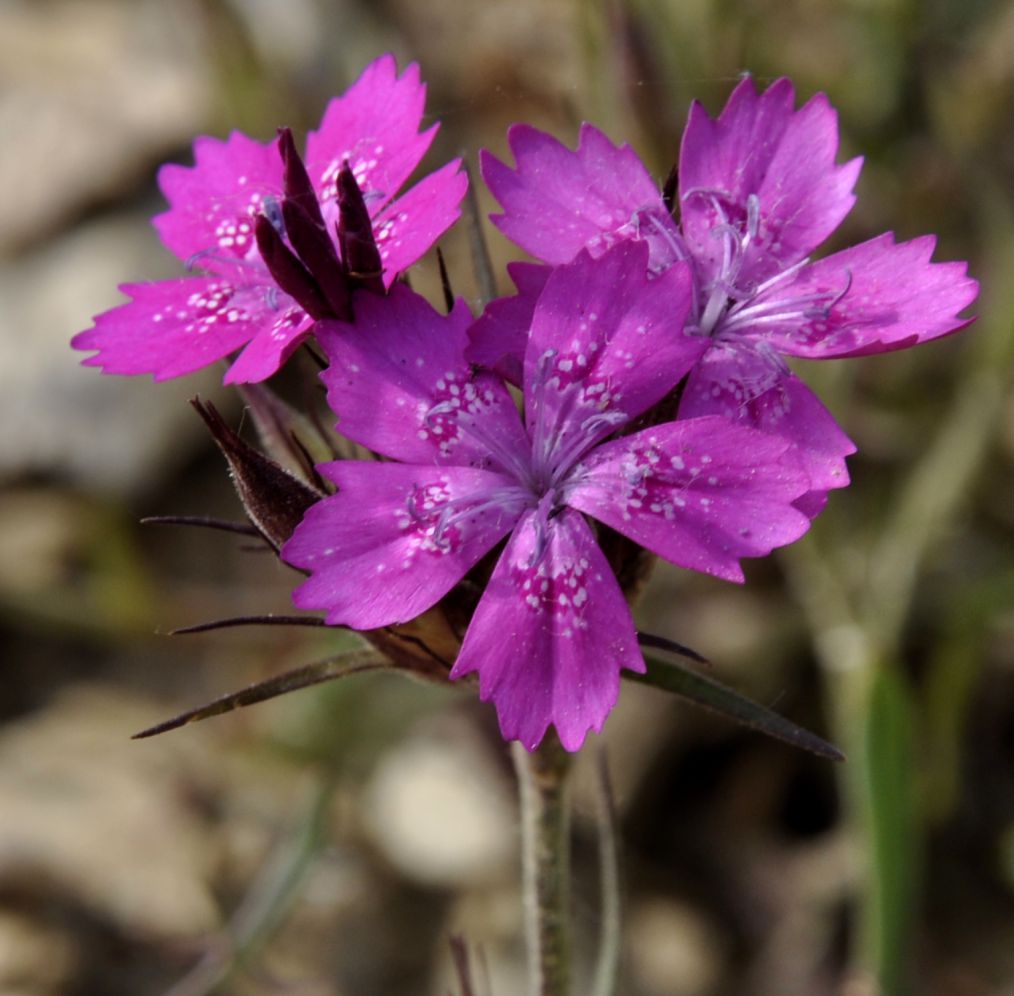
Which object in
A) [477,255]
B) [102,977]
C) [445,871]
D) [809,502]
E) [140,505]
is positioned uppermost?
[477,255]

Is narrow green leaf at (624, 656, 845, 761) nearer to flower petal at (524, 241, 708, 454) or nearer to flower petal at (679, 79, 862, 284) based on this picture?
flower petal at (524, 241, 708, 454)

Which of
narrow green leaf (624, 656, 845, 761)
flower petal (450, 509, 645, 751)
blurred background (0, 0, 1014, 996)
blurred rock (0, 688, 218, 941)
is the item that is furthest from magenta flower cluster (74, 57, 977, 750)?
blurred rock (0, 688, 218, 941)

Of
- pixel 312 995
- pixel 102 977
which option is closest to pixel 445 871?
pixel 312 995

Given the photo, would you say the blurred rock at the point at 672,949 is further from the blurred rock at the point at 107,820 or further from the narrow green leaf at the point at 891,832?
the blurred rock at the point at 107,820

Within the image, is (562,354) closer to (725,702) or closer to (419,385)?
(419,385)

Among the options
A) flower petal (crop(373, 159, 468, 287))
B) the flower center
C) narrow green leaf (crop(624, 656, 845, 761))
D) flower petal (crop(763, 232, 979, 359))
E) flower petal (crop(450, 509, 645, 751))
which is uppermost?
flower petal (crop(373, 159, 468, 287))

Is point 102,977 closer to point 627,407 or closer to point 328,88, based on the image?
point 627,407

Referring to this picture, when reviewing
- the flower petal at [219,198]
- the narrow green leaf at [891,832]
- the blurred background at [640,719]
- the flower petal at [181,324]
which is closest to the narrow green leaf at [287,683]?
the flower petal at [181,324]
